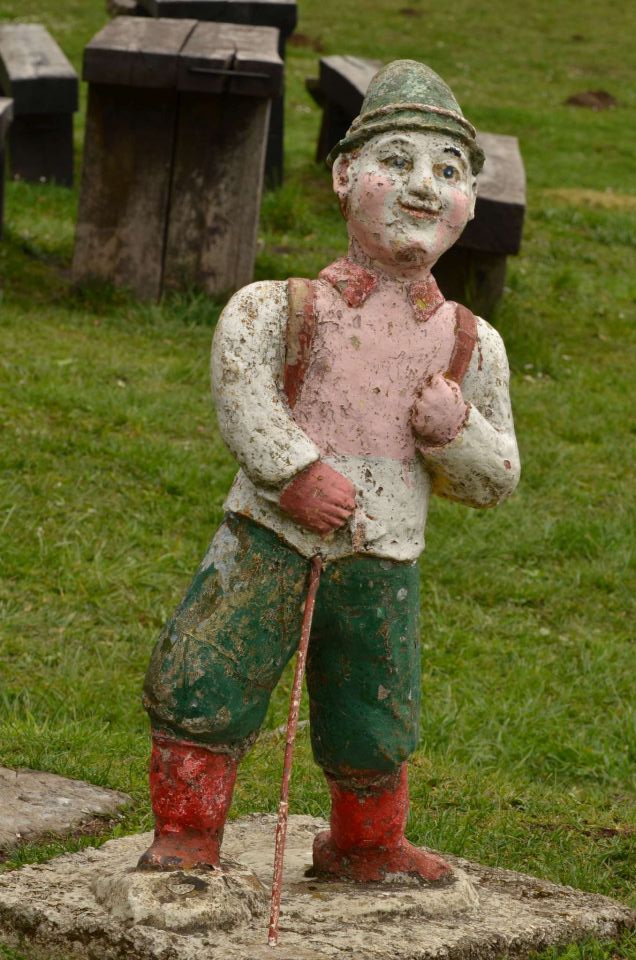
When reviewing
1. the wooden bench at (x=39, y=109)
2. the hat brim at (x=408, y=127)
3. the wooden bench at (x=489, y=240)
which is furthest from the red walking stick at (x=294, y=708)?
the wooden bench at (x=39, y=109)

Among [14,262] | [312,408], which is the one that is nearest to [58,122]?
[14,262]

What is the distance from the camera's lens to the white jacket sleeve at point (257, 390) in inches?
109

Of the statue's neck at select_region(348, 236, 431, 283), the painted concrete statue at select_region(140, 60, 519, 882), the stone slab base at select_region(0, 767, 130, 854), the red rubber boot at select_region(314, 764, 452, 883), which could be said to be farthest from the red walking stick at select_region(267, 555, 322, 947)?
the stone slab base at select_region(0, 767, 130, 854)

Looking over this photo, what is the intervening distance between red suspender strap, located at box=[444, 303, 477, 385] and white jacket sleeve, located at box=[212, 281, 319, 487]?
329mm

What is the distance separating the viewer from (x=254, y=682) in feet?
9.40

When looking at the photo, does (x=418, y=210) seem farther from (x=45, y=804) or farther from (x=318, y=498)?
(x=45, y=804)

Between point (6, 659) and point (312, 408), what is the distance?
6.64ft

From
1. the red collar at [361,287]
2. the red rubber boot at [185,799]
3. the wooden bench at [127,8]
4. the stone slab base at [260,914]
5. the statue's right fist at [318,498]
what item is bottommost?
the stone slab base at [260,914]

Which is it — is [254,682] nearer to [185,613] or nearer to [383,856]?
[185,613]

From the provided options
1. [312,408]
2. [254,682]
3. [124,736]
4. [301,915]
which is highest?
[312,408]

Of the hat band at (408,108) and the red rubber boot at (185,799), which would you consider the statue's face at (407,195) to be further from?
the red rubber boot at (185,799)

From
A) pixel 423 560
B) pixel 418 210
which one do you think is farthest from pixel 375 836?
pixel 423 560

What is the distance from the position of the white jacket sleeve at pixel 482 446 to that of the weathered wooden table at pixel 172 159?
3843mm

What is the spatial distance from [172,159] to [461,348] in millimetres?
4018
